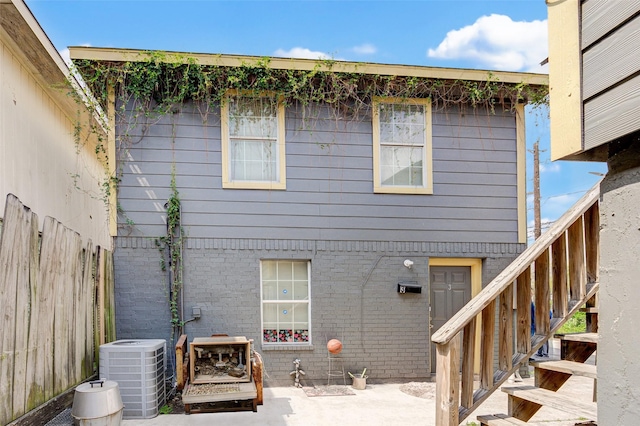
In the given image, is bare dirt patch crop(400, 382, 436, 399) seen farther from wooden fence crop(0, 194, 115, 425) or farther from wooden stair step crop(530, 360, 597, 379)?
wooden fence crop(0, 194, 115, 425)

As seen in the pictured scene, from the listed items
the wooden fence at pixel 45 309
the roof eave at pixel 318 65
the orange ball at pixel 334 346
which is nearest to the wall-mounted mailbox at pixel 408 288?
the orange ball at pixel 334 346

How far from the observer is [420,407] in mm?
5223

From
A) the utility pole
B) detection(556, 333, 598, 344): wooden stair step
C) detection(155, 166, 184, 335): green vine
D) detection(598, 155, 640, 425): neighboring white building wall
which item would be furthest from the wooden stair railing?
the utility pole

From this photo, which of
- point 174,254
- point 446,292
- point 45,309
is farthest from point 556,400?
point 174,254

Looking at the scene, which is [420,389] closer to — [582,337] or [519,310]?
[519,310]

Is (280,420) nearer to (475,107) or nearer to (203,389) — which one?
(203,389)

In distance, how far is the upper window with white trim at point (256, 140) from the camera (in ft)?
20.6

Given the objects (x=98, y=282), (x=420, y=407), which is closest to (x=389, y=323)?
(x=420, y=407)

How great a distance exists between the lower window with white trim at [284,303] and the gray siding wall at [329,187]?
1.53ft

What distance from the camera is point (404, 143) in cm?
662

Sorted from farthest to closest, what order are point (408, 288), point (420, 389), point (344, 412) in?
point (408, 288) < point (420, 389) < point (344, 412)

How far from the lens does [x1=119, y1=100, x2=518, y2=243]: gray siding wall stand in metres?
6.09

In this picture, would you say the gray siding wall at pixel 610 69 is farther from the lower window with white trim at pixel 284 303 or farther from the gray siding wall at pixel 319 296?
the lower window with white trim at pixel 284 303

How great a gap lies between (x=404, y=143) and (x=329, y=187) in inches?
50.0
